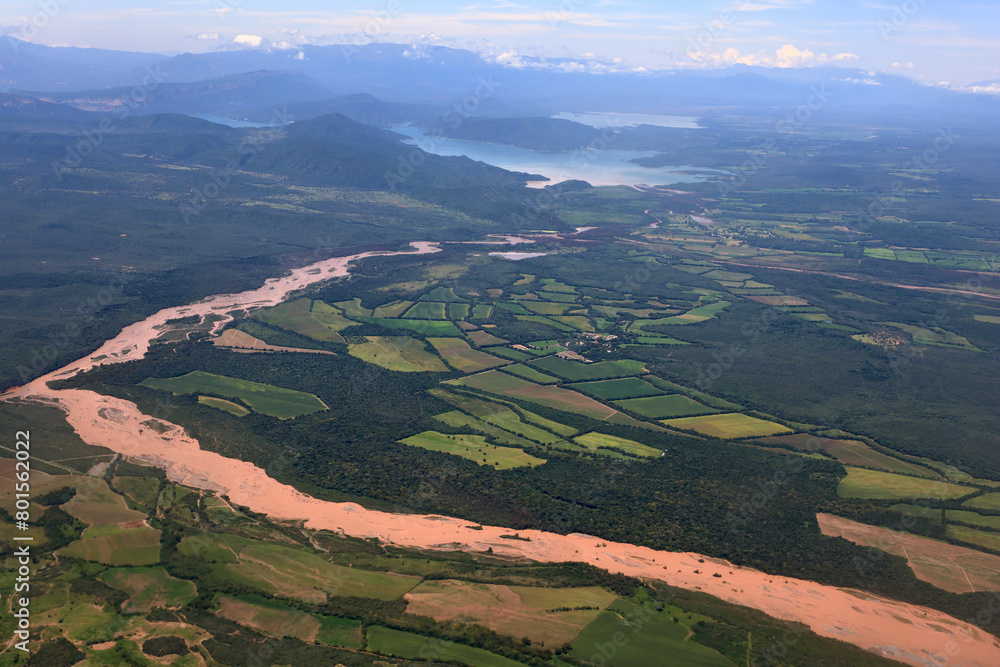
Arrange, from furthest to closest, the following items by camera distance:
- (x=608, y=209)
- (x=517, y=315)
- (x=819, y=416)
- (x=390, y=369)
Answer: (x=608, y=209)
(x=517, y=315)
(x=390, y=369)
(x=819, y=416)

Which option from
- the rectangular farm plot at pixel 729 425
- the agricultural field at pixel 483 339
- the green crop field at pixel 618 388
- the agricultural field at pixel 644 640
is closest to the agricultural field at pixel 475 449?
the green crop field at pixel 618 388

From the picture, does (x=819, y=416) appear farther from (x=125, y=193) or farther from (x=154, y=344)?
(x=125, y=193)

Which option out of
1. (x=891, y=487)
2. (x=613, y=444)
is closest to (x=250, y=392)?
(x=613, y=444)

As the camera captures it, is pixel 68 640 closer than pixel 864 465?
Yes

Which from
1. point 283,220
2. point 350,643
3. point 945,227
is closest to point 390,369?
point 350,643

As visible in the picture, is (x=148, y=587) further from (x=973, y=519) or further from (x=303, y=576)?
(x=973, y=519)
